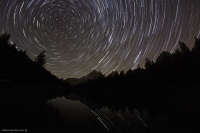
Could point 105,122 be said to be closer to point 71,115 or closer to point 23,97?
point 71,115

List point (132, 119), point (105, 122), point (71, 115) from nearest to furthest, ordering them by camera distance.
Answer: point (105, 122), point (132, 119), point (71, 115)

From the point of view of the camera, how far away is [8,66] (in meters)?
34.0

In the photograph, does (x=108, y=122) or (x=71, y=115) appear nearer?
(x=108, y=122)

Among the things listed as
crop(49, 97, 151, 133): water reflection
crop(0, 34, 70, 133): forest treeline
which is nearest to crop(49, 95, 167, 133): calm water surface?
crop(49, 97, 151, 133): water reflection

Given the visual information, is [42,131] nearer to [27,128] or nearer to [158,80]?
[27,128]

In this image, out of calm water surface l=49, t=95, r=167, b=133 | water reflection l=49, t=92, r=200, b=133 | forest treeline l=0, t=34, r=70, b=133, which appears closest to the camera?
forest treeline l=0, t=34, r=70, b=133

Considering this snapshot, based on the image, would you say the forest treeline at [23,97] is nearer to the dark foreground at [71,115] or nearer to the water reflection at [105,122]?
the dark foreground at [71,115]

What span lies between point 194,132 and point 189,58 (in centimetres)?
5064

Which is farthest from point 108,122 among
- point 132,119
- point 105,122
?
point 132,119

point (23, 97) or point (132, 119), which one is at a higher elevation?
point (23, 97)

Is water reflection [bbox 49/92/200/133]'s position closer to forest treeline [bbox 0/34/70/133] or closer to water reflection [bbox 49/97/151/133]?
water reflection [bbox 49/97/151/133]

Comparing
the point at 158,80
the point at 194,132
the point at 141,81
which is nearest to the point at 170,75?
the point at 158,80

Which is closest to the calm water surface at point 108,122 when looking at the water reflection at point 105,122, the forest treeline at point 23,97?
the water reflection at point 105,122

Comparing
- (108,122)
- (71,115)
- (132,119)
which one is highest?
(71,115)
